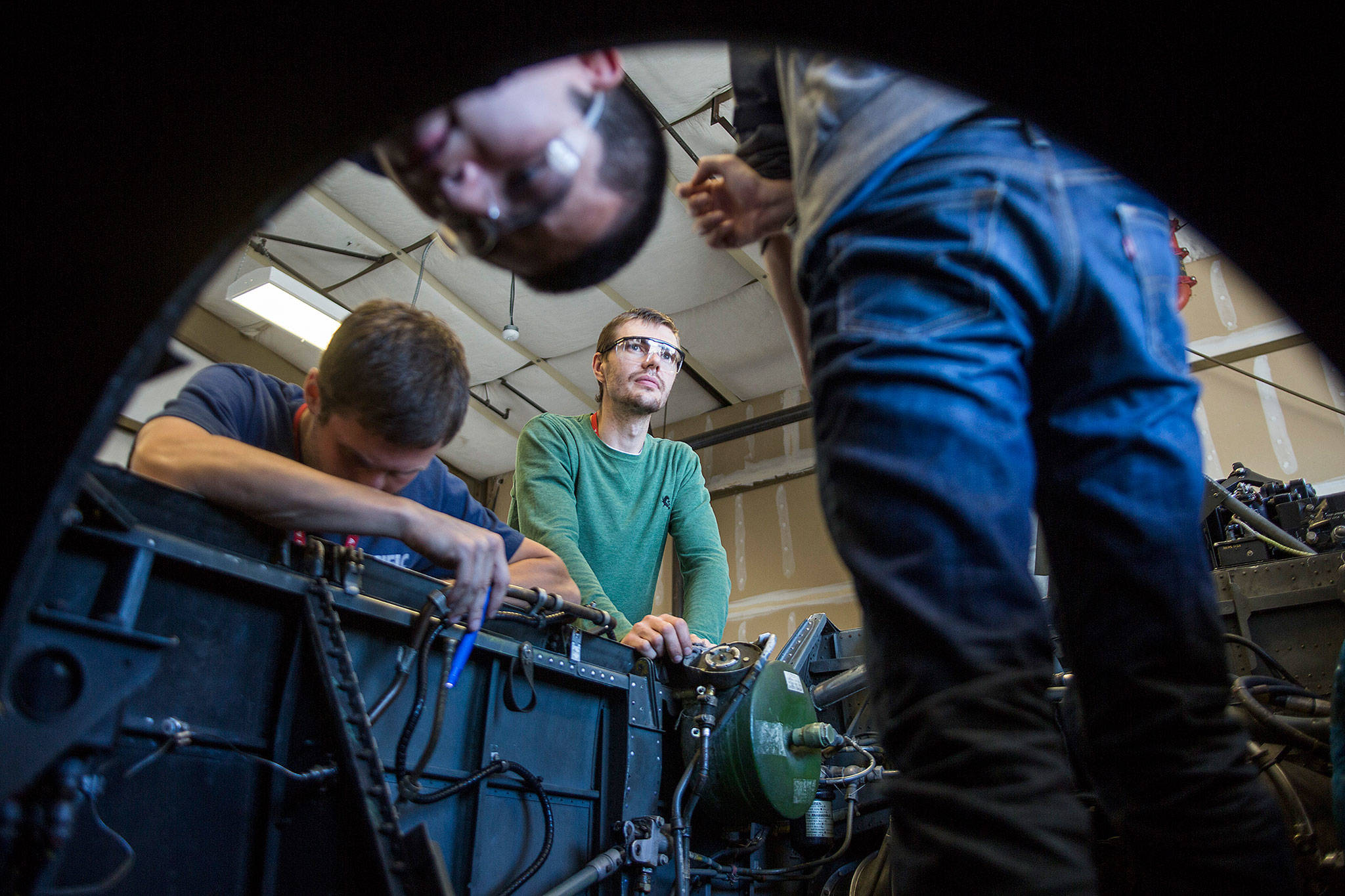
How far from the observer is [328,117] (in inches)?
17.2

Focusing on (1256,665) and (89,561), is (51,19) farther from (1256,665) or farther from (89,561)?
(1256,665)

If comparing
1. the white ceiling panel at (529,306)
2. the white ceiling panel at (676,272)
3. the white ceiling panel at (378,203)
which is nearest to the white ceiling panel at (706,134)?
the white ceiling panel at (676,272)

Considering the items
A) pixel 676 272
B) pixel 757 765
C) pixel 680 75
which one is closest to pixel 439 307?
pixel 676 272

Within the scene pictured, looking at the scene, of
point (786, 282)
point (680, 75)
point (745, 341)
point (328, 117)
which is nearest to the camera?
point (328, 117)

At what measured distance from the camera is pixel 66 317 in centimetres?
43

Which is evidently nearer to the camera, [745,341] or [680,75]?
[680,75]

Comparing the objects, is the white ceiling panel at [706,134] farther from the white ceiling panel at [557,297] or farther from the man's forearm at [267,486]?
the man's forearm at [267,486]

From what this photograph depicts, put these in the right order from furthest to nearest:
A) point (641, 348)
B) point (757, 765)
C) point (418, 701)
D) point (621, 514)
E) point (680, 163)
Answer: point (680, 163) → point (641, 348) → point (621, 514) → point (757, 765) → point (418, 701)

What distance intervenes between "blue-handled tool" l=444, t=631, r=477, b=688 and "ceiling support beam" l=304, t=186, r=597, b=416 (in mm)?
3847

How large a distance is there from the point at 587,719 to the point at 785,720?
527mm

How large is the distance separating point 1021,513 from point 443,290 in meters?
4.94

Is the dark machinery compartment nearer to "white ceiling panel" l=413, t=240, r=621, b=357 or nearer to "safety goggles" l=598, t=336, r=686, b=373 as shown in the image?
"safety goggles" l=598, t=336, r=686, b=373

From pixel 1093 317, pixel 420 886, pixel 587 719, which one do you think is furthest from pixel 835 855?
pixel 1093 317

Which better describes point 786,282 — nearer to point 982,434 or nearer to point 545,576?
point 982,434
